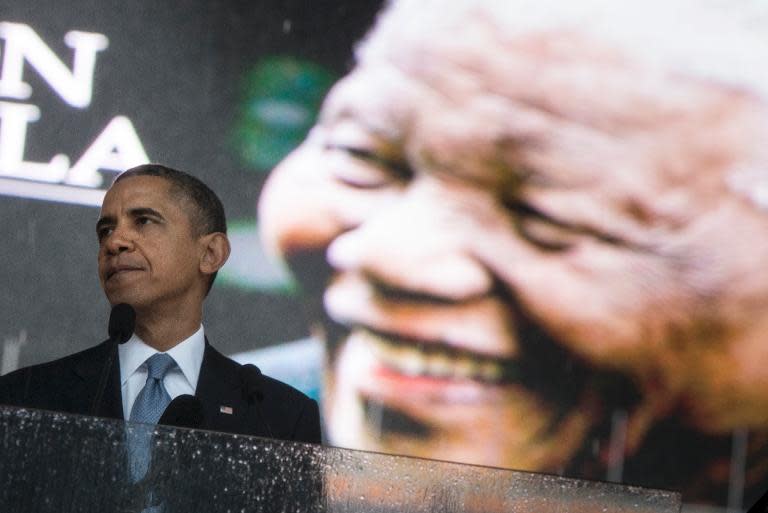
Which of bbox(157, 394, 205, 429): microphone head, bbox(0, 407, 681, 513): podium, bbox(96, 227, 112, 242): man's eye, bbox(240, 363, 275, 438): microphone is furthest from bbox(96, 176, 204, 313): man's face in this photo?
bbox(0, 407, 681, 513): podium

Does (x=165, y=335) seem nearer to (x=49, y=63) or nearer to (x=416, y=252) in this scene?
(x=416, y=252)

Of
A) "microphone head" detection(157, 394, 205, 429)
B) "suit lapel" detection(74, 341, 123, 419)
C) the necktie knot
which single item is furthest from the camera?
the necktie knot

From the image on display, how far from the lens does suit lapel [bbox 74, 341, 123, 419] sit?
1.91 m

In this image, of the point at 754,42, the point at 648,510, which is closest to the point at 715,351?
the point at 754,42

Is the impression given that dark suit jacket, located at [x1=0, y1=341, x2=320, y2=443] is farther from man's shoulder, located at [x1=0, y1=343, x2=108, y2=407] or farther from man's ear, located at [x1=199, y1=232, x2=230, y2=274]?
man's ear, located at [x1=199, y1=232, x2=230, y2=274]

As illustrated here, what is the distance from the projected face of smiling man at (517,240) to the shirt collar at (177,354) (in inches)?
56.8

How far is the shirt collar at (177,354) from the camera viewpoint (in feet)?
6.64

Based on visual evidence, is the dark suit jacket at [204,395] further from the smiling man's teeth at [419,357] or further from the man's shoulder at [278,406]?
the smiling man's teeth at [419,357]

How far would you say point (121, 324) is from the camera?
5.68ft

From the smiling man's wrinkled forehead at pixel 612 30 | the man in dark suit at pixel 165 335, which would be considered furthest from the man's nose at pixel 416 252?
the man in dark suit at pixel 165 335

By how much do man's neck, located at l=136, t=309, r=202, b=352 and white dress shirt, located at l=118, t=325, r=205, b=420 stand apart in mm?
11

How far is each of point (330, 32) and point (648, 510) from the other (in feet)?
7.98

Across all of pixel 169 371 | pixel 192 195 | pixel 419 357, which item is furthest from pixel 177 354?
pixel 419 357

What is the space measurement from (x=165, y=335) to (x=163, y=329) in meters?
0.01
